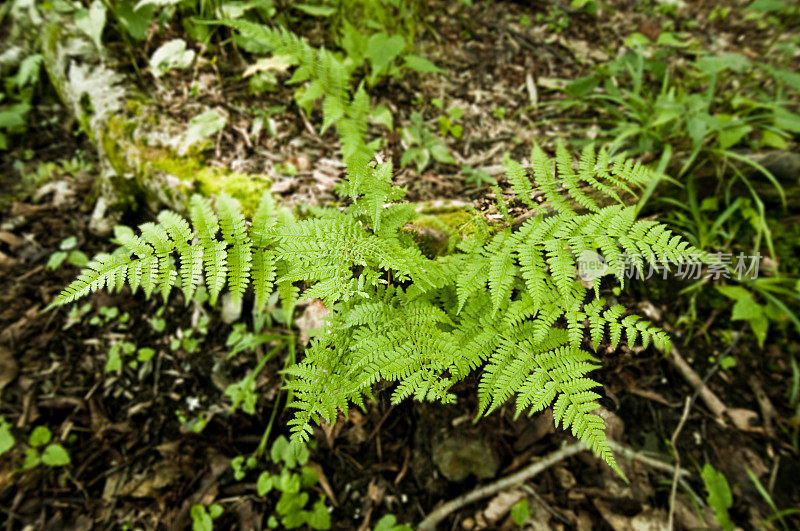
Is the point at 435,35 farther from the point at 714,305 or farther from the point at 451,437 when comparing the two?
the point at 451,437

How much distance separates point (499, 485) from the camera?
2523 millimetres

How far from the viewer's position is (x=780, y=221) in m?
3.22

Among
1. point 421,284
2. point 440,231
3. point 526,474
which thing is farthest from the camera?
point 526,474

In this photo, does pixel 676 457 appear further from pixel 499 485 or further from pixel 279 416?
pixel 279 416

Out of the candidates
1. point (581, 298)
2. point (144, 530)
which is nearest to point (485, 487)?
point (581, 298)

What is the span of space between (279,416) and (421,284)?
1803 mm

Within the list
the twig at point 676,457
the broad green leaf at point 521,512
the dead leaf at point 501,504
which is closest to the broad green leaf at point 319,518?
the dead leaf at point 501,504

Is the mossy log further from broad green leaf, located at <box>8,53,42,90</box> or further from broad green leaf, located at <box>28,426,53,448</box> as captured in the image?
broad green leaf, located at <box>28,426,53,448</box>

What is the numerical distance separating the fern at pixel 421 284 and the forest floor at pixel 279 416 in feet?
1.74

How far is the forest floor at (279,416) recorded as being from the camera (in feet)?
8.39

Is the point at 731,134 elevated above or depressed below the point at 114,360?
above

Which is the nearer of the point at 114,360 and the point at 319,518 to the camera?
the point at 319,518

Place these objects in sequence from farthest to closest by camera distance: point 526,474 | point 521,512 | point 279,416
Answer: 1. point 279,416
2. point 526,474
3. point 521,512

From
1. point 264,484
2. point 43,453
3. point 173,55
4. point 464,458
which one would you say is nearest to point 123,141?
point 173,55
